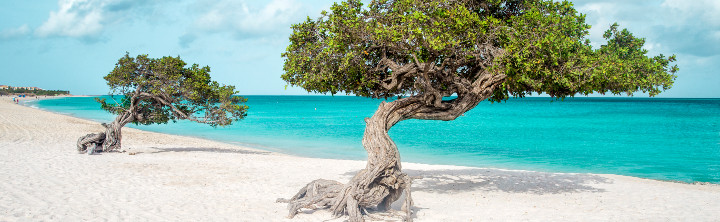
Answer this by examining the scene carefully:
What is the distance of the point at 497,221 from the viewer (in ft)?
31.1

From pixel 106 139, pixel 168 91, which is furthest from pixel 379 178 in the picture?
pixel 106 139

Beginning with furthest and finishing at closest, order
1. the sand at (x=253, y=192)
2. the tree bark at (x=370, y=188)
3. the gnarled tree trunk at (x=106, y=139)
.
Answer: the gnarled tree trunk at (x=106, y=139) → the sand at (x=253, y=192) → the tree bark at (x=370, y=188)

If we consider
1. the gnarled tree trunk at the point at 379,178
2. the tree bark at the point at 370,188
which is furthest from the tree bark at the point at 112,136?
the tree bark at the point at 370,188

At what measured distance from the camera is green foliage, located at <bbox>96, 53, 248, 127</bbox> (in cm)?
1978

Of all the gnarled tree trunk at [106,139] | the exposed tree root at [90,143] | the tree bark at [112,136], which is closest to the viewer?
→ the exposed tree root at [90,143]

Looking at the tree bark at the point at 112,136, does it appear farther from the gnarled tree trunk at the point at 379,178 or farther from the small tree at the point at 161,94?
the gnarled tree trunk at the point at 379,178

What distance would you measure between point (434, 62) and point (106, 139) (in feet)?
50.8

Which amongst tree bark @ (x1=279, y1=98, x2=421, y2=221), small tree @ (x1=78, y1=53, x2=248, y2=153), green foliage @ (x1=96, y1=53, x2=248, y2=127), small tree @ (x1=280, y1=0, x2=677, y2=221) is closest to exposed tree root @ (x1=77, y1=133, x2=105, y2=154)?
small tree @ (x1=78, y1=53, x2=248, y2=153)

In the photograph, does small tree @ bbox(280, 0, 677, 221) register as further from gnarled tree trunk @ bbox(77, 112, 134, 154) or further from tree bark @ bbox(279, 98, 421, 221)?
gnarled tree trunk @ bbox(77, 112, 134, 154)

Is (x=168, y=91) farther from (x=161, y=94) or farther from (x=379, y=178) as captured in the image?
(x=379, y=178)

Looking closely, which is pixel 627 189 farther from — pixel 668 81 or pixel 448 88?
pixel 448 88

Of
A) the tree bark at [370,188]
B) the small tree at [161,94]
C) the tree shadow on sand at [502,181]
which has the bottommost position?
the tree shadow on sand at [502,181]

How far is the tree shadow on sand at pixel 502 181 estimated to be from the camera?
44.7ft

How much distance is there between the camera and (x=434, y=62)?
10.9m
